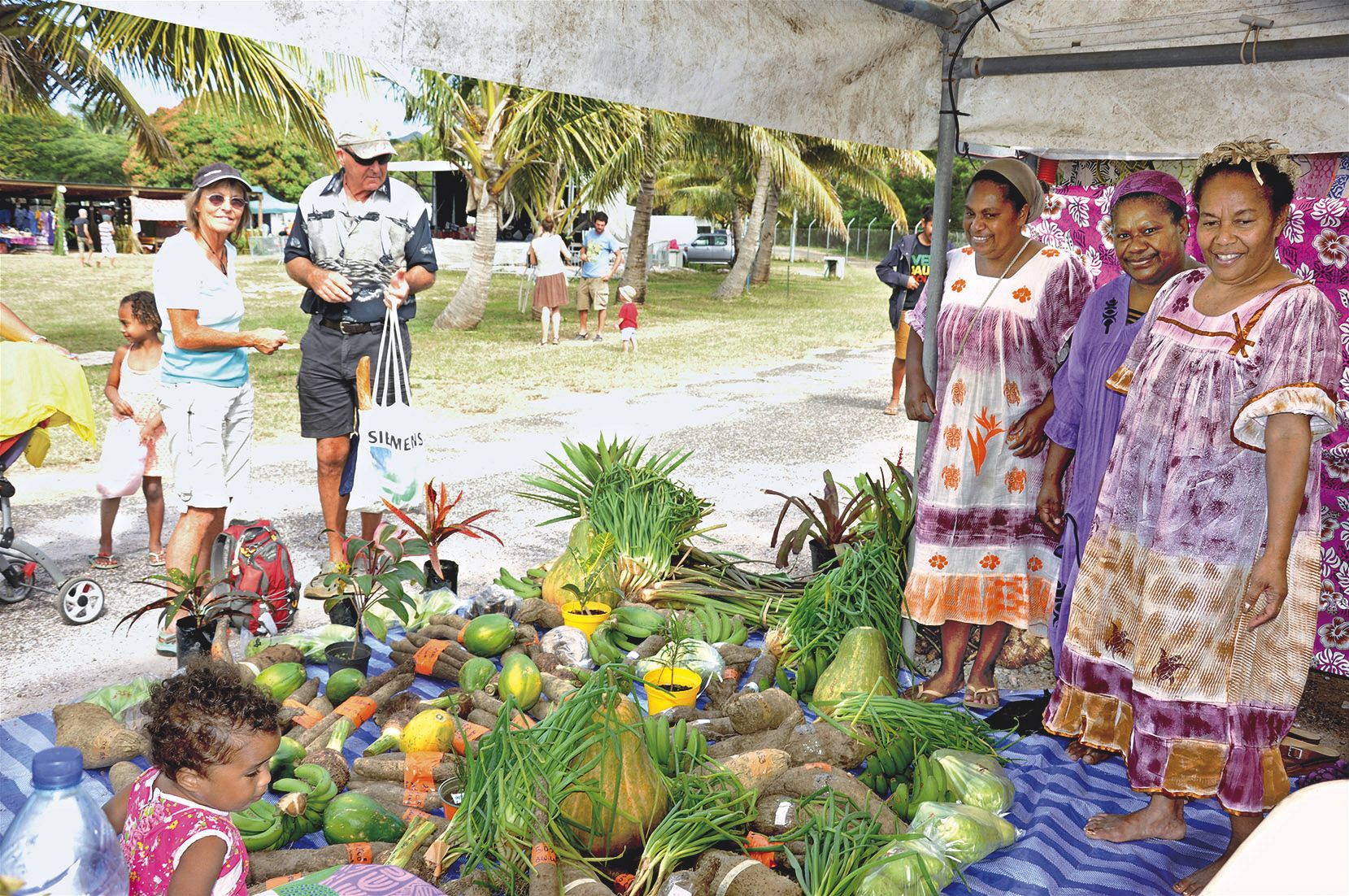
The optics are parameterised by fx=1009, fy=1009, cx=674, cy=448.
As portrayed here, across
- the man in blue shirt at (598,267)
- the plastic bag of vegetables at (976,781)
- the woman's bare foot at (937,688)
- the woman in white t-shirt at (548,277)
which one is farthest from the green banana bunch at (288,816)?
the man in blue shirt at (598,267)

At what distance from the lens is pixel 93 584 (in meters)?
4.48

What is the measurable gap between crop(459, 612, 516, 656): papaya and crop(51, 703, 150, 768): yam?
110 cm

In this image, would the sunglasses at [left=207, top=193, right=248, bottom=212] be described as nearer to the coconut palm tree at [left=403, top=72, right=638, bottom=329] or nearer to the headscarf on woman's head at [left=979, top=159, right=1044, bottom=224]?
the headscarf on woman's head at [left=979, top=159, right=1044, bottom=224]

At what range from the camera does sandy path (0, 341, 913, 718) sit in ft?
13.9

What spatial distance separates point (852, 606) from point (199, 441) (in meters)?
2.85

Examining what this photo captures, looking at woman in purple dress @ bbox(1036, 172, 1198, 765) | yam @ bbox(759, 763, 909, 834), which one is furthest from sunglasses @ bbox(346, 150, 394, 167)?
yam @ bbox(759, 763, 909, 834)

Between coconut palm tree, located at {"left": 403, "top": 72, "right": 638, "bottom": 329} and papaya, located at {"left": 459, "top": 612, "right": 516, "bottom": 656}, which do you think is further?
coconut palm tree, located at {"left": 403, "top": 72, "right": 638, "bottom": 329}

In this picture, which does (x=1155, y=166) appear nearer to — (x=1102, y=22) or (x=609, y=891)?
(x=1102, y=22)

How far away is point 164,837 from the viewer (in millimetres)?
1781

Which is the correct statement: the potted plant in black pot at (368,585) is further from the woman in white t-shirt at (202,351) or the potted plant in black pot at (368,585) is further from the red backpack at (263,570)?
the woman in white t-shirt at (202,351)

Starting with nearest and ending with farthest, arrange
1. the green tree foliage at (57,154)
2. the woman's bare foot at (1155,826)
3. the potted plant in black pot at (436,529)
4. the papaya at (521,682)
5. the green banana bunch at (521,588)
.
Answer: the woman's bare foot at (1155,826)
the papaya at (521,682)
the potted plant in black pot at (436,529)
the green banana bunch at (521,588)
the green tree foliage at (57,154)

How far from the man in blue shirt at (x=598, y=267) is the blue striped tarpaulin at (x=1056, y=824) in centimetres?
1286

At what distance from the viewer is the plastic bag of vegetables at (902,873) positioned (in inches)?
89.1

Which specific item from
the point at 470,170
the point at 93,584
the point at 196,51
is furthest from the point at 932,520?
the point at 470,170
